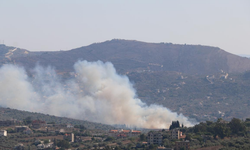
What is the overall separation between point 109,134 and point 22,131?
64.3 feet

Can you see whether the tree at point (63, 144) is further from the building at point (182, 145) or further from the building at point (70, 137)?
the building at point (182, 145)

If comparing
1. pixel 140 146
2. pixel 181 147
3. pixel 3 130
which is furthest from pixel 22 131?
pixel 181 147

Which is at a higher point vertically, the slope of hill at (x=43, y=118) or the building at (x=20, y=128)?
the slope of hill at (x=43, y=118)

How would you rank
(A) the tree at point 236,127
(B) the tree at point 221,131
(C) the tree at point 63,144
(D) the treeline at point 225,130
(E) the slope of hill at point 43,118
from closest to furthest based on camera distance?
1. (B) the tree at point 221,131
2. (D) the treeline at point 225,130
3. (A) the tree at point 236,127
4. (C) the tree at point 63,144
5. (E) the slope of hill at point 43,118

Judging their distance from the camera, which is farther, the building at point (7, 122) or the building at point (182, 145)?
the building at point (7, 122)

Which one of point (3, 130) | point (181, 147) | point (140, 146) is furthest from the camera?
point (3, 130)

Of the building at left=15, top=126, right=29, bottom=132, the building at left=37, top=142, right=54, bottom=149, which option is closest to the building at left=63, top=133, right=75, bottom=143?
the building at left=37, top=142, right=54, bottom=149

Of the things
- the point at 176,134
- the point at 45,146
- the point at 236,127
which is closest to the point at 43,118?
the point at 45,146

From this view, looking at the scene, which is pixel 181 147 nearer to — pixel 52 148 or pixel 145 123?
pixel 52 148

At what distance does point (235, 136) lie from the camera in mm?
111812

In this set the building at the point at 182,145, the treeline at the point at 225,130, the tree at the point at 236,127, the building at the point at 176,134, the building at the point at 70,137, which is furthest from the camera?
the building at the point at 70,137

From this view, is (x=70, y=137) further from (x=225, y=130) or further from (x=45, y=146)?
(x=225, y=130)

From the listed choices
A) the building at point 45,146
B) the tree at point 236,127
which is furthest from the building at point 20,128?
the tree at point 236,127

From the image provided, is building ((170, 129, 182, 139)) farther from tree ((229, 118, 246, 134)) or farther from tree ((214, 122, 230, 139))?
tree ((229, 118, 246, 134))
